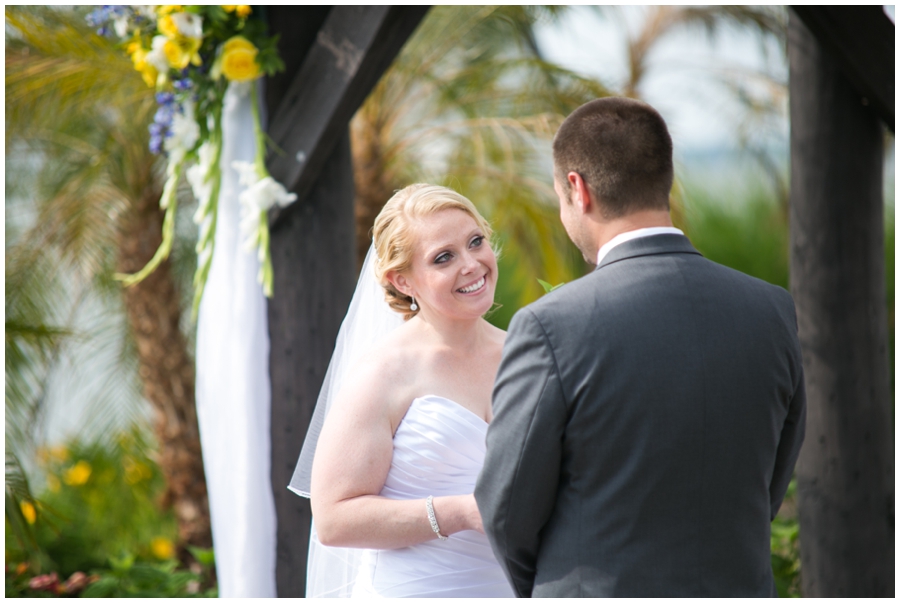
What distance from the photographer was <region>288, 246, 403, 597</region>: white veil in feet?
8.63

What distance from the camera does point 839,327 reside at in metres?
3.75

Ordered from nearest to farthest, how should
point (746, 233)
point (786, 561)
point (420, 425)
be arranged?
point (420, 425) < point (786, 561) < point (746, 233)

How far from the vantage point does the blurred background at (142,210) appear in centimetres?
484

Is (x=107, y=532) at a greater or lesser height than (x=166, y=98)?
lesser

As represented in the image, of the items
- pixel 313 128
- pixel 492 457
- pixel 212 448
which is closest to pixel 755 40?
pixel 313 128

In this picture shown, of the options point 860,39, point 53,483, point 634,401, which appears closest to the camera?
point 634,401

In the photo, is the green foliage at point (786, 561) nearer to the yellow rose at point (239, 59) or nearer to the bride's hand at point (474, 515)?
the bride's hand at point (474, 515)

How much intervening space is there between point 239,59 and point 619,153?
2.10 m

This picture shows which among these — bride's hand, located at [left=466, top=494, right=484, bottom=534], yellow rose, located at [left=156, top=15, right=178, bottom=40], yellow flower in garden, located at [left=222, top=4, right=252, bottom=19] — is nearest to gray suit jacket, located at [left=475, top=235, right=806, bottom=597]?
bride's hand, located at [left=466, top=494, right=484, bottom=534]

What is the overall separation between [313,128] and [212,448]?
1440 millimetres

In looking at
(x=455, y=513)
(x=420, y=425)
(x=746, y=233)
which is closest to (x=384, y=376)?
(x=420, y=425)

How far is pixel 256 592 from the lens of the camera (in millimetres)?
3467

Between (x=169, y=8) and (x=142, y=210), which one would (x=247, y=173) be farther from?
(x=142, y=210)

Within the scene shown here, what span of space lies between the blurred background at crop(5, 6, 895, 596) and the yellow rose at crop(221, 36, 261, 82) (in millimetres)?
1705
